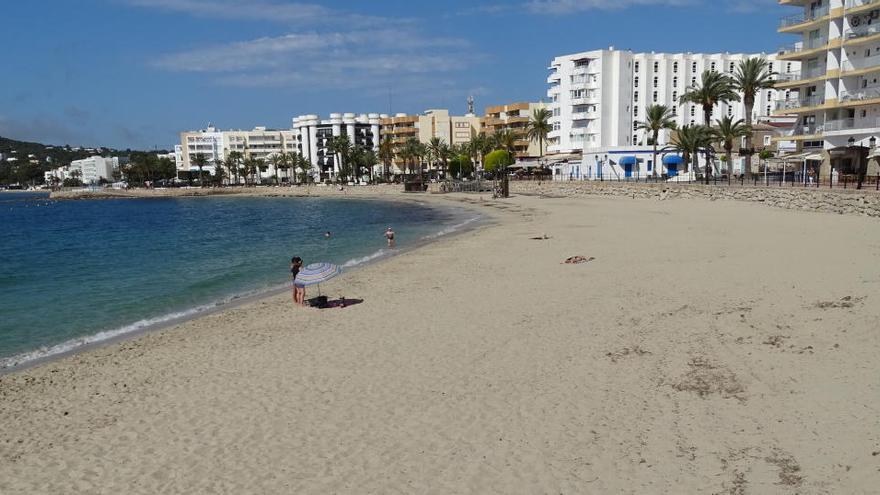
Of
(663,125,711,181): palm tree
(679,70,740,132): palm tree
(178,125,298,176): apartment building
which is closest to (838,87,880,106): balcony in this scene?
(663,125,711,181): palm tree

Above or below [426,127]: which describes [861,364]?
Result: below

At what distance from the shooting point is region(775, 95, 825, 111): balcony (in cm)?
4966

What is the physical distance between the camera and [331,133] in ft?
543

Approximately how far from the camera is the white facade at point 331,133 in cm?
16512

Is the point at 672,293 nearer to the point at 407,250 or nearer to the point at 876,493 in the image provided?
the point at 876,493

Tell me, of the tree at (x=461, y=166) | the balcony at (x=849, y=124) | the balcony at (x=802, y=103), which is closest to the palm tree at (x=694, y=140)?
the balcony at (x=802, y=103)

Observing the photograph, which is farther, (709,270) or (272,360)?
(709,270)

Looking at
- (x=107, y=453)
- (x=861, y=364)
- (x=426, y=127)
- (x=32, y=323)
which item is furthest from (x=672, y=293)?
(x=426, y=127)

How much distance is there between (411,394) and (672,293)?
29.2 ft

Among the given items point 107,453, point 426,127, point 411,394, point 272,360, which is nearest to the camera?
point 107,453

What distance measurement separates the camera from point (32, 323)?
18.2 m

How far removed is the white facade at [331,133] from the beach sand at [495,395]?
15101 centimetres

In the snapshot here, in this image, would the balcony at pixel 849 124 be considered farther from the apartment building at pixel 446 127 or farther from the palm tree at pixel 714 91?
the apartment building at pixel 446 127

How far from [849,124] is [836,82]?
4425 mm
